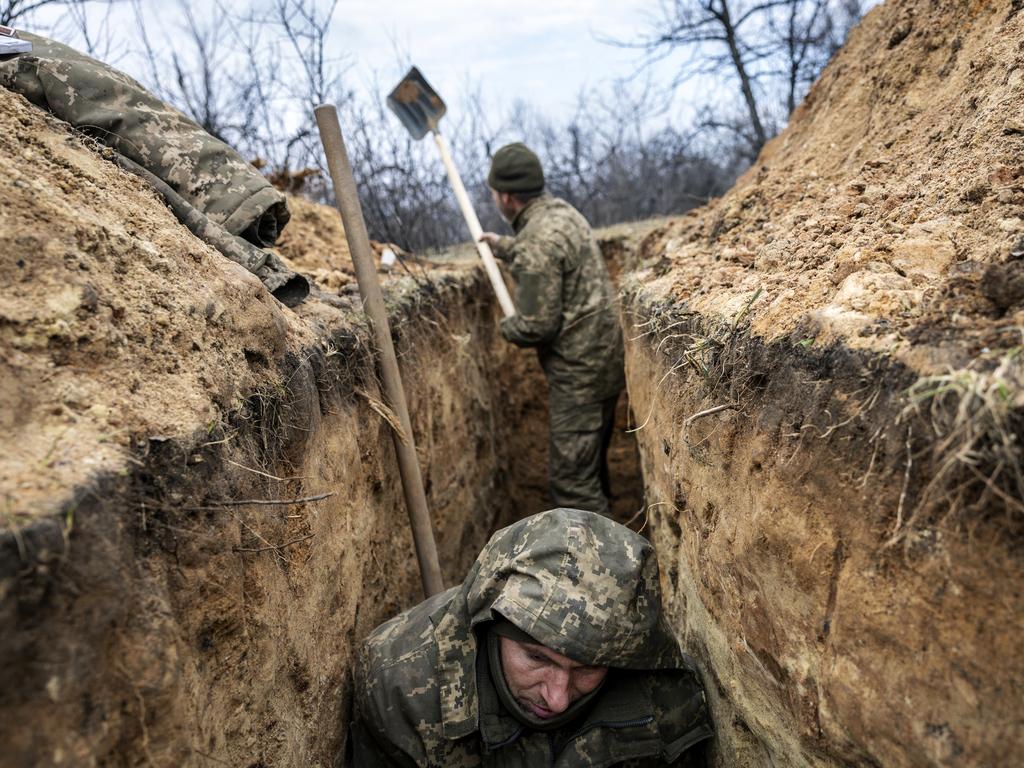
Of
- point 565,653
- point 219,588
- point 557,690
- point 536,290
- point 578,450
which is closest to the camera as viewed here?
point 219,588

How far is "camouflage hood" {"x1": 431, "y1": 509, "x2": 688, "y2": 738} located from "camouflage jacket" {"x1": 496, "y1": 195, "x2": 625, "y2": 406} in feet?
8.41

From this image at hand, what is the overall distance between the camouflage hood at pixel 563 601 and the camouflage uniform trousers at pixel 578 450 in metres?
2.82

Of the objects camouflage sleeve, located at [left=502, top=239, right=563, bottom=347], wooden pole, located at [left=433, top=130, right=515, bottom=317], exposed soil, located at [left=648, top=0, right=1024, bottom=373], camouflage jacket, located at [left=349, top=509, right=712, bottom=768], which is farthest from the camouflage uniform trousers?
camouflage jacket, located at [left=349, top=509, right=712, bottom=768]

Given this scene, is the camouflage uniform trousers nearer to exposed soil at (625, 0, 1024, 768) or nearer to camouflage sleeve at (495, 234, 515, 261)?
camouflage sleeve at (495, 234, 515, 261)

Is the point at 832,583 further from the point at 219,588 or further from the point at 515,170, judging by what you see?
the point at 515,170

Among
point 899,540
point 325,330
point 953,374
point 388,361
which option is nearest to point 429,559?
point 388,361

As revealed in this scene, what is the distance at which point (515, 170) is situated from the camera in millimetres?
4691

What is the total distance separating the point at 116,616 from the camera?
127 centimetres

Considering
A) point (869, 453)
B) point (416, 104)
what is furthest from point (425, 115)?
point (869, 453)

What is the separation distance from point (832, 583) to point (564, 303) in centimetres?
344

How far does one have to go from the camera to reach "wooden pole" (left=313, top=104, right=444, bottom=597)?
9.46 feet

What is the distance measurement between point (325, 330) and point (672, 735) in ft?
6.00

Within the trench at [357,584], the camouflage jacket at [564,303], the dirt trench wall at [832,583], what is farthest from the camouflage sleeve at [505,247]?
the dirt trench wall at [832,583]

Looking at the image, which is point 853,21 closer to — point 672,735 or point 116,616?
point 672,735
